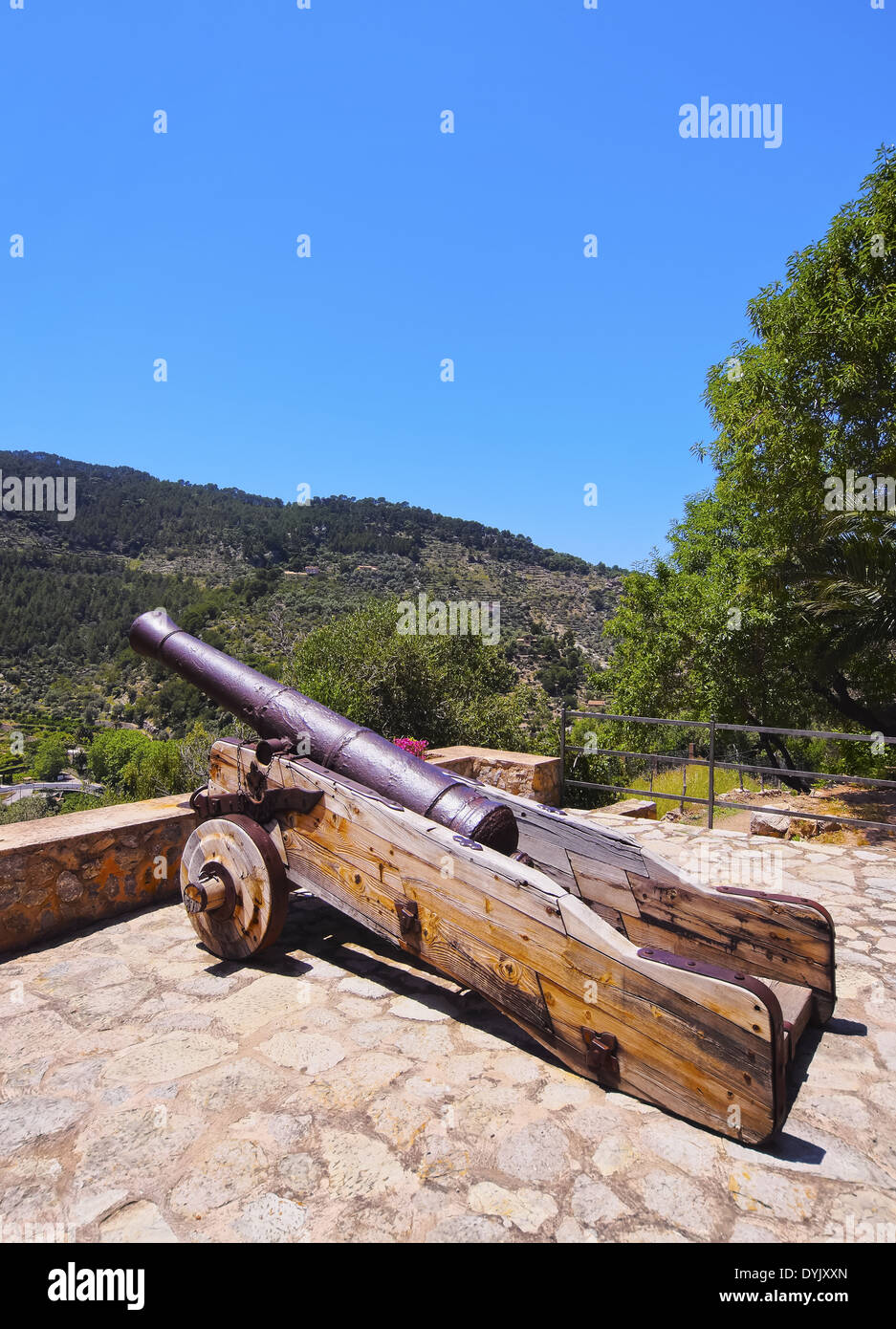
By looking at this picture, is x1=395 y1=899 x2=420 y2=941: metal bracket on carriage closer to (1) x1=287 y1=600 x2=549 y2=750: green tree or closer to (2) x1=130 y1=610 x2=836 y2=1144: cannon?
(2) x1=130 y1=610 x2=836 y2=1144: cannon

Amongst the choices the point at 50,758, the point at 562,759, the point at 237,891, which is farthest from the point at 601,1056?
the point at 50,758

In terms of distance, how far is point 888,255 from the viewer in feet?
28.7

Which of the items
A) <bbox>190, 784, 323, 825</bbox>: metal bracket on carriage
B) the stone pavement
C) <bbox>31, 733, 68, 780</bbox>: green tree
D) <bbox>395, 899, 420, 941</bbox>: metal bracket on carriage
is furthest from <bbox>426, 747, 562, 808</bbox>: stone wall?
<bbox>31, 733, 68, 780</bbox>: green tree

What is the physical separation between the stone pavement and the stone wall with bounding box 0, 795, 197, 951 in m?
0.27

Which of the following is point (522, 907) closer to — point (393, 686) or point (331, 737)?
point (331, 737)

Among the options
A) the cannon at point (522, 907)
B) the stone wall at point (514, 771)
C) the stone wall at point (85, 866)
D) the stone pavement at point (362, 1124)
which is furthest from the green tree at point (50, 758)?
the stone pavement at point (362, 1124)

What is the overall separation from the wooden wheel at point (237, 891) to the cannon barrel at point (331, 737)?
1.42ft

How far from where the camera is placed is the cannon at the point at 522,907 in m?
2.06

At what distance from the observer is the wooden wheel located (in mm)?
3031

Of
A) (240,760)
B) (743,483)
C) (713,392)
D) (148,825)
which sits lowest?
(148,825)

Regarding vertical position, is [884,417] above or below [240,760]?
above
